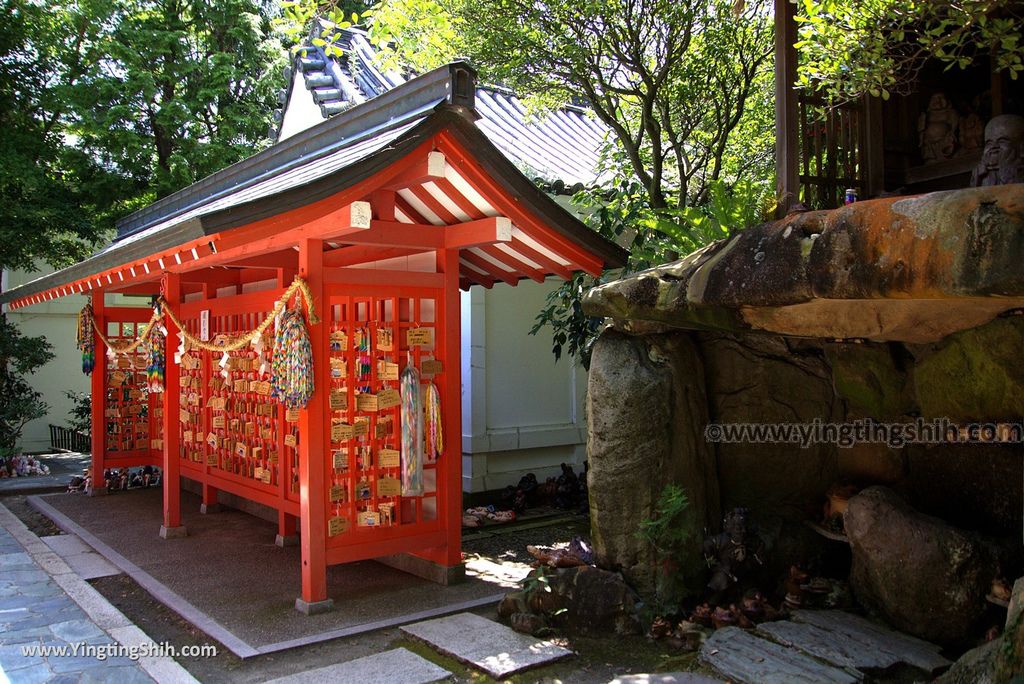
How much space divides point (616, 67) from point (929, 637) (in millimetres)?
7283

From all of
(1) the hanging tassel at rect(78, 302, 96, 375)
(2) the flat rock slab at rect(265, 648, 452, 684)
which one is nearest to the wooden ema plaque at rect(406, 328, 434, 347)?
(2) the flat rock slab at rect(265, 648, 452, 684)

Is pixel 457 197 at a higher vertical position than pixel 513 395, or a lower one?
higher

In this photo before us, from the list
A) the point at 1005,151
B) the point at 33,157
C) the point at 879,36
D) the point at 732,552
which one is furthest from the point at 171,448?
the point at 1005,151

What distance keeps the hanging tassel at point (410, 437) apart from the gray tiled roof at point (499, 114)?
20.3ft

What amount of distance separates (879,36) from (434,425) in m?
4.58

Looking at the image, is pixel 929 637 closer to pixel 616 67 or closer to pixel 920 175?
pixel 920 175

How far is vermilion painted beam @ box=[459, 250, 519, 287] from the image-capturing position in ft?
26.6

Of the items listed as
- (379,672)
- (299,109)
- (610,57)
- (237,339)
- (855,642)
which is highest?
(299,109)

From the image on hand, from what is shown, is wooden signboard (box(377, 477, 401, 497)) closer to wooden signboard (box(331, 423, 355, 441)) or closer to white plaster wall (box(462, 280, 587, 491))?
wooden signboard (box(331, 423, 355, 441))

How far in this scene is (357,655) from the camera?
564 cm

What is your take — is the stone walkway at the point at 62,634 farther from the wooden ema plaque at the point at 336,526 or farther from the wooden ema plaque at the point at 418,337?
the wooden ema plaque at the point at 418,337

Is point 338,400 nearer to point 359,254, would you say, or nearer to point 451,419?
point 451,419

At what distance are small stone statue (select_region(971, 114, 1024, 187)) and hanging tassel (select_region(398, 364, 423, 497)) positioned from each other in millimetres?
4635

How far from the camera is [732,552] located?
6.18 meters
